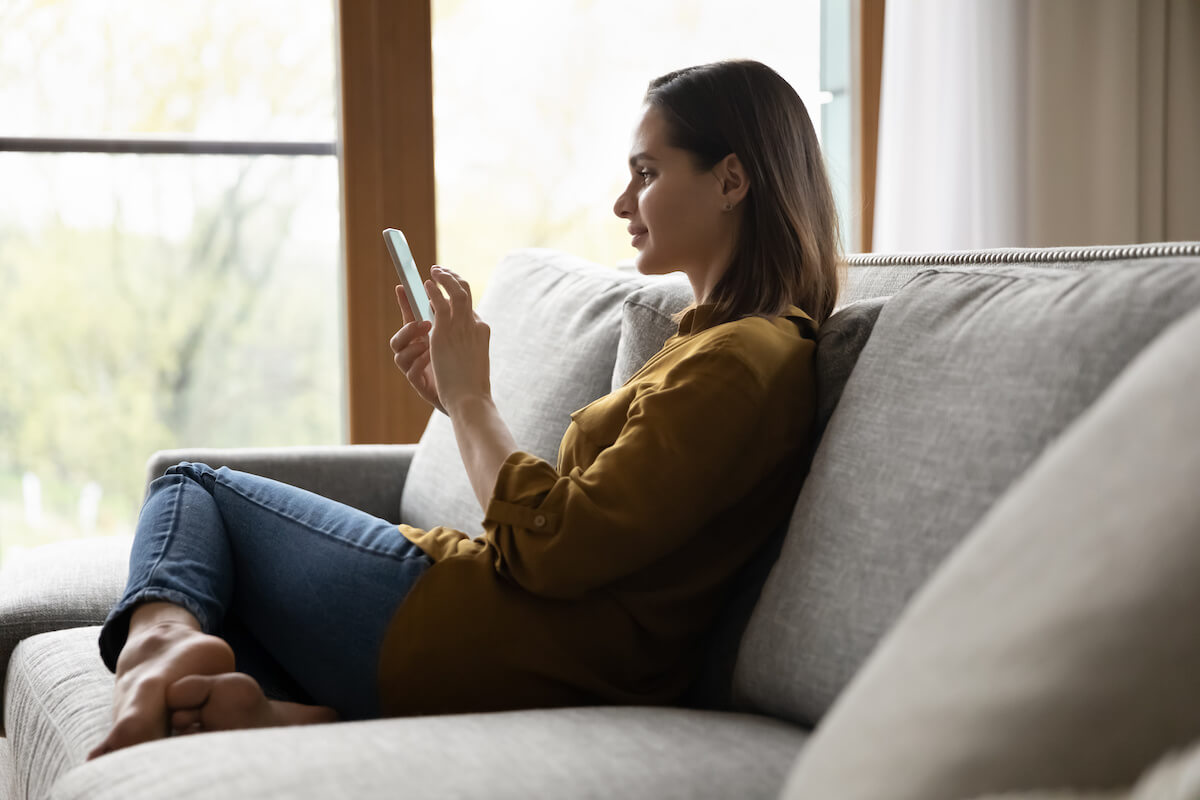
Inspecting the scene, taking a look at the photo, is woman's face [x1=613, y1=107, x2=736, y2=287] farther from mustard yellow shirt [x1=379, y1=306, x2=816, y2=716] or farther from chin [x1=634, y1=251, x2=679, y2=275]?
mustard yellow shirt [x1=379, y1=306, x2=816, y2=716]

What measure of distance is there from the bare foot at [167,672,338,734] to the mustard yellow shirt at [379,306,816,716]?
13 cm

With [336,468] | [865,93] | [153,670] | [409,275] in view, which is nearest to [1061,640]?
[153,670]

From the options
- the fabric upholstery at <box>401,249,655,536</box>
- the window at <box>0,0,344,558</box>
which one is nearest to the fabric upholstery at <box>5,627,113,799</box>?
the fabric upholstery at <box>401,249,655,536</box>

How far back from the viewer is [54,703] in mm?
1343

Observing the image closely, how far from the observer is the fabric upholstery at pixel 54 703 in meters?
1.23

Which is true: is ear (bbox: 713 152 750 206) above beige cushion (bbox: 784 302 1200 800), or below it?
above

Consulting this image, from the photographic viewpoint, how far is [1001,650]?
600mm

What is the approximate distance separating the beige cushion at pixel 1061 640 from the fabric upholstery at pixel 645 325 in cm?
94

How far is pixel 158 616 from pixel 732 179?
0.82m

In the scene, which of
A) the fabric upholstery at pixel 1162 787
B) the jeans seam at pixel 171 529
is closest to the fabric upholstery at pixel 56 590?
the jeans seam at pixel 171 529

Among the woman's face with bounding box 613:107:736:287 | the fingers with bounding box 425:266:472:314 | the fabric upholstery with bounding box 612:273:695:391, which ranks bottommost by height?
the fabric upholstery with bounding box 612:273:695:391

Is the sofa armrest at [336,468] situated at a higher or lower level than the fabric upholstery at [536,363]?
lower

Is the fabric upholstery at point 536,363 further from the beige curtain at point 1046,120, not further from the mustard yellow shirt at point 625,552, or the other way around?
the beige curtain at point 1046,120

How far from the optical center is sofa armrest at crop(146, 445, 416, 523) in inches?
85.4
